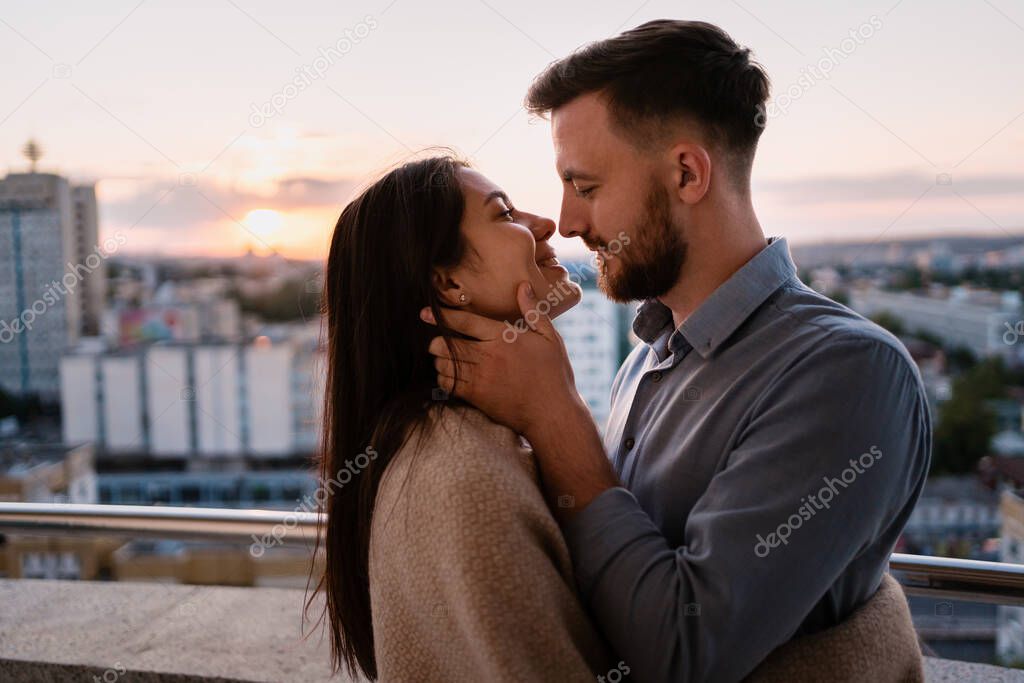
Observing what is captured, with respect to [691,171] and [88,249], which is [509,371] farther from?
[88,249]

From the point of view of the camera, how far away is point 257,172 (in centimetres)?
529

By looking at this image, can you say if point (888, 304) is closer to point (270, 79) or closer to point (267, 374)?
point (270, 79)

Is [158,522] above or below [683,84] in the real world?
below

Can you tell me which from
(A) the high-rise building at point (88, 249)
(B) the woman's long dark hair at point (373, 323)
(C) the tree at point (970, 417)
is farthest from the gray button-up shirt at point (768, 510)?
(A) the high-rise building at point (88, 249)

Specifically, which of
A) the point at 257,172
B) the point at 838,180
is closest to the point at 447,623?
the point at 838,180

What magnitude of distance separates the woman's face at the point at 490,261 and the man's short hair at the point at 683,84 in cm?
25

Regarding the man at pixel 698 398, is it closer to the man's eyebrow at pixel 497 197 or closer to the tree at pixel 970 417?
the man's eyebrow at pixel 497 197

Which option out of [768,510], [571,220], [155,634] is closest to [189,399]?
[155,634]

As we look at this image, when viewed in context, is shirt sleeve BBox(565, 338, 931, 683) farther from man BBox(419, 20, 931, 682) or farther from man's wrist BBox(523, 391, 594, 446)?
man's wrist BBox(523, 391, 594, 446)

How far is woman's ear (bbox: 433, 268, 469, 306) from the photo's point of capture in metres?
1.20

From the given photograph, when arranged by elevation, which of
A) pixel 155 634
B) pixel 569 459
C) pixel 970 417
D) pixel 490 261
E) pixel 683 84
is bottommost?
pixel 155 634

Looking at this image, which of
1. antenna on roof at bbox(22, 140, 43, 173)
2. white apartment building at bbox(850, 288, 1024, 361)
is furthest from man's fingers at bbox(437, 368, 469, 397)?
antenna on roof at bbox(22, 140, 43, 173)

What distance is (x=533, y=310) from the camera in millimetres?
1195

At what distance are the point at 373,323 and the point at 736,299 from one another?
52cm
